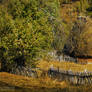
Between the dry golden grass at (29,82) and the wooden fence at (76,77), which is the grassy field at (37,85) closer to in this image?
the dry golden grass at (29,82)

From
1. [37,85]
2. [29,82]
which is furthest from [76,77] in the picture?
[29,82]

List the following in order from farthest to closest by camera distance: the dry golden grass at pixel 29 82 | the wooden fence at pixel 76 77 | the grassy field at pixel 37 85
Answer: the wooden fence at pixel 76 77 < the dry golden grass at pixel 29 82 < the grassy field at pixel 37 85

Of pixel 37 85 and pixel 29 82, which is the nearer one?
pixel 37 85

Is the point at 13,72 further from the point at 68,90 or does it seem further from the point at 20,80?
the point at 68,90

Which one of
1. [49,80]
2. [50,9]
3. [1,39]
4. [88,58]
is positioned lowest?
[88,58]

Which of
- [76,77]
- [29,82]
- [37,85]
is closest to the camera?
[37,85]

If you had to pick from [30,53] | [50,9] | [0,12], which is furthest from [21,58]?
[50,9]

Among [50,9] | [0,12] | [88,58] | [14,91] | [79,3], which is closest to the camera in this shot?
[14,91]

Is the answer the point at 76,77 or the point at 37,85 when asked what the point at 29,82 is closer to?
the point at 37,85

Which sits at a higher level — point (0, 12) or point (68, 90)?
point (0, 12)

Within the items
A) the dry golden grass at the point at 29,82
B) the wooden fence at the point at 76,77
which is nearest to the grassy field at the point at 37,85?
the dry golden grass at the point at 29,82

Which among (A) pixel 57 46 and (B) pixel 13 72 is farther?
(A) pixel 57 46

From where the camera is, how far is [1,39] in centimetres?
2016

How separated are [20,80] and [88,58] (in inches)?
958
